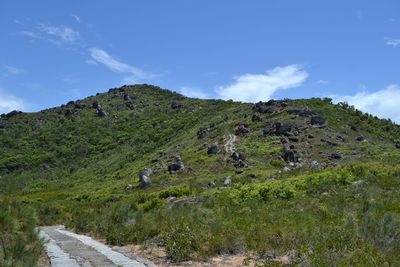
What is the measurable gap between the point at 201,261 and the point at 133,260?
211cm

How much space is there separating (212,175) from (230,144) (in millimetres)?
Answer: 12519

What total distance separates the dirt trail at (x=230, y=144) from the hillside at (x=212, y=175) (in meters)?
0.19

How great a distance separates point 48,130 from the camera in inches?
4336

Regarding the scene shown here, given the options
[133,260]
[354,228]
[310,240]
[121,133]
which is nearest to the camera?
[354,228]

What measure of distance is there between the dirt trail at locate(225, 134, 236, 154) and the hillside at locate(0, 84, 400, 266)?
0.62ft

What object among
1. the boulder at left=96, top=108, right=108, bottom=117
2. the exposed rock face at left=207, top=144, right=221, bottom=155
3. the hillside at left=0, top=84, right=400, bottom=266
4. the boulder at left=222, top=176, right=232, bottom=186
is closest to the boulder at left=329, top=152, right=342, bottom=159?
the hillside at left=0, top=84, right=400, bottom=266

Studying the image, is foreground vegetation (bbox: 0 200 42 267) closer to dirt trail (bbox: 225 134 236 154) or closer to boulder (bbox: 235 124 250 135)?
dirt trail (bbox: 225 134 236 154)

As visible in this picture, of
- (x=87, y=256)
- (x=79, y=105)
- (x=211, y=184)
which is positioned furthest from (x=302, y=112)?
(x=79, y=105)

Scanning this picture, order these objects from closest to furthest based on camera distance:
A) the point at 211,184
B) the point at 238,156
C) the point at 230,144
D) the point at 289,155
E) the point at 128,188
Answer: the point at 211,184 → the point at 289,155 → the point at 128,188 → the point at 238,156 → the point at 230,144

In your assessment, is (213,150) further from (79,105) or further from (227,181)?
(79,105)

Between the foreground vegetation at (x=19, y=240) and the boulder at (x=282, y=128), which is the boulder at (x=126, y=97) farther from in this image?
the foreground vegetation at (x=19, y=240)

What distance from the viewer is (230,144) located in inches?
2327

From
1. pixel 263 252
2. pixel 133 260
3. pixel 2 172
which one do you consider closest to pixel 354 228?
pixel 263 252

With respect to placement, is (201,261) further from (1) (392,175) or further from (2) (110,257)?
(1) (392,175)
